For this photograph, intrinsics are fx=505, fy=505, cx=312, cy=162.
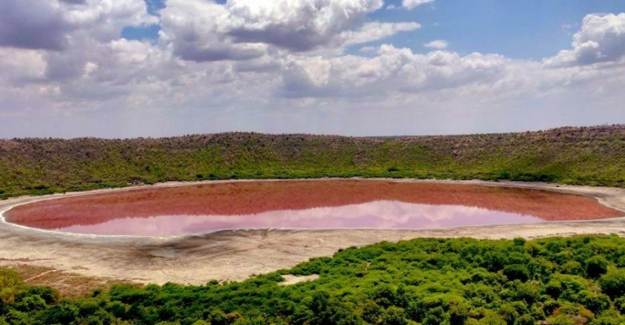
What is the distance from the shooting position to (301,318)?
17.6 metres

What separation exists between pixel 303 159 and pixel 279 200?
3757cm

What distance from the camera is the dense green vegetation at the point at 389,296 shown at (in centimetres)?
1781

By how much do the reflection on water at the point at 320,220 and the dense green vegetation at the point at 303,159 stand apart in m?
23.4

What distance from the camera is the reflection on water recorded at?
3544 centimetres

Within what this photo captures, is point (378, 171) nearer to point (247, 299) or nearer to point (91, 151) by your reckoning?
point (91, 151)

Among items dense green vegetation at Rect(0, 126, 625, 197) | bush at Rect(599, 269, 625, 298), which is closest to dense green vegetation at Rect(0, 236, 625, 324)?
bush at Rect(599, 269, 625, 298)

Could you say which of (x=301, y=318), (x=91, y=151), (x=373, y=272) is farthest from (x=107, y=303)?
(x=91, y=151)

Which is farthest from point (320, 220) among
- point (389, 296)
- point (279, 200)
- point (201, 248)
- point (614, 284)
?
point (614, 284)

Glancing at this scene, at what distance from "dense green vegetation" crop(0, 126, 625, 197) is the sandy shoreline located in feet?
92.5

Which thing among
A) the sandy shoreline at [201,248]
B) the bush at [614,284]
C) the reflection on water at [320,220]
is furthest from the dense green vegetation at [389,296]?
the reflection on water at [320,220]

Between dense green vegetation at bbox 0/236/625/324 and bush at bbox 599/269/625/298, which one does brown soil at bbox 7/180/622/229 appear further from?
bush at bbox 599/269/625/298

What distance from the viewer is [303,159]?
87.6m

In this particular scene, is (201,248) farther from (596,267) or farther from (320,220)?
(596,267)

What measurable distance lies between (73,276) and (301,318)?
12.0 meters
